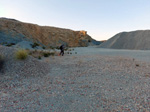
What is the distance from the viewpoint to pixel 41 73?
6.64 m

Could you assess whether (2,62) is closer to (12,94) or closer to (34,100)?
(12,94)

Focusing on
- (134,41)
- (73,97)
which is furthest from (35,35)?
(73,97)

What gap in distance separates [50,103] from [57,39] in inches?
1726

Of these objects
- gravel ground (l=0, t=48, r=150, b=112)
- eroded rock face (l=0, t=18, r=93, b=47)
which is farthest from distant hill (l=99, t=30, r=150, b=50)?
gravel ground (l=0, t=48, r=150, b=112)

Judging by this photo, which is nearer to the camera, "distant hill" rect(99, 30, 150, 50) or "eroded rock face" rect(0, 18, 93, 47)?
"eroded rock face" rect(0, 18, 93, 47)

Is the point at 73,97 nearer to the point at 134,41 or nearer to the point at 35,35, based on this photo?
the point at 35,35

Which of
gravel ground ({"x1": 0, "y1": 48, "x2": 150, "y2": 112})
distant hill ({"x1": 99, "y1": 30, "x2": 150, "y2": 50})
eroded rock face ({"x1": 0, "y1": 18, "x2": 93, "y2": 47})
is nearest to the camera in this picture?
gravel ground ({"x1": 0, "y1": 48, "x2": 150, "y2": 112})

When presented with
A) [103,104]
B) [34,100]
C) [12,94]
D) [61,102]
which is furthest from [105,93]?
[12,94]

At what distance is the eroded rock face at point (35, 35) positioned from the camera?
97.8 feet

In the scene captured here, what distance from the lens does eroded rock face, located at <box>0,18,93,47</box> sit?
97.8 feet

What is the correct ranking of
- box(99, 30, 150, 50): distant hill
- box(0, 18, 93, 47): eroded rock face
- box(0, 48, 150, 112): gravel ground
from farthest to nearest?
box(99, 30, 150, 50): distant hill < box(0, 18, 93, 47): eroded rock face < box(0, 48, 150, 112): gravel ground

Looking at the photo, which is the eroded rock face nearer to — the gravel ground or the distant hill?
the distant hill

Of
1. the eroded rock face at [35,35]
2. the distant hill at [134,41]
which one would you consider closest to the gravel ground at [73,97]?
the eroded rock face at [35,35]

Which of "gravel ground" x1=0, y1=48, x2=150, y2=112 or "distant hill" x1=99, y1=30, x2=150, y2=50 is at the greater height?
"distant hill" x1=99, y1=30, x2=150, y2=50
